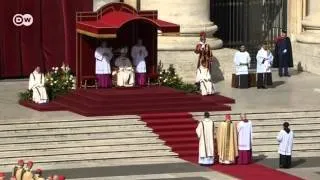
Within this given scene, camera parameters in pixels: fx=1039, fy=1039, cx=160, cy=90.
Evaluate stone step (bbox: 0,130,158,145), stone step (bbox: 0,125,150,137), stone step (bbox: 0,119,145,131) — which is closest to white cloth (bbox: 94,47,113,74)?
stone step (bbox: 0,119,145,131)

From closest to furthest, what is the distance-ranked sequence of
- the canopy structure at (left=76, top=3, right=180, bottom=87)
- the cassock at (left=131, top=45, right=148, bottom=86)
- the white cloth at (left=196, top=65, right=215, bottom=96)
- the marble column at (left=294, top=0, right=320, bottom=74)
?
the canopy structure at (left=76, top=3, right=180, bottom=87)
the cassock at (left=131, top=45, right=148, bottom=86)
the white cloth at (left=196, top=65, right=215, bottom=96)
the marble column at (left=294, top=0, right=320, bottom=74)

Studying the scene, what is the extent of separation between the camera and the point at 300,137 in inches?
1097

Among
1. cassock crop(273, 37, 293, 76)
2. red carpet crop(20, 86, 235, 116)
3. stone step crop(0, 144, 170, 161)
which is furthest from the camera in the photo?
cassock crop(273, 37, 293, 76)

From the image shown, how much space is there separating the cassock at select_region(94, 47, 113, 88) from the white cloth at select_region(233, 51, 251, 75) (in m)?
4.85

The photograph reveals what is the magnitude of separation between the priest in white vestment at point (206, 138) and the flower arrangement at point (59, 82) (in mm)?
6493

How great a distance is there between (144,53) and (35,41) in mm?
6511

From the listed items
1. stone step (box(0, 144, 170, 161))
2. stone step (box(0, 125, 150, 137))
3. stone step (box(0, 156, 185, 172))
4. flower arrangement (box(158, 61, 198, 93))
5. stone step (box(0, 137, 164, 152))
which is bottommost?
stone step (box(0, 156, 185, 172))

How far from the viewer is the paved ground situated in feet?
80.6

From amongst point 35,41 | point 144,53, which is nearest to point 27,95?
point 144,53

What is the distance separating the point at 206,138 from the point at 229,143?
1.94 ft

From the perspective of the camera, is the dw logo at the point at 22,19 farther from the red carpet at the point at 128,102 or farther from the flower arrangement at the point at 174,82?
the flower arrangement at the point at 174,82

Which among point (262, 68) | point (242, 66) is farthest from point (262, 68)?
point (242, 66)

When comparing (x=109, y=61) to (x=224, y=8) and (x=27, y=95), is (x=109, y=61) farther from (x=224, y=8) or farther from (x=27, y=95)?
(x=224, y=8)

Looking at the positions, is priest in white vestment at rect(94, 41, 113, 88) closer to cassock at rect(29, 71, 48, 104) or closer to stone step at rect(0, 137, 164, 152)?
cassock at rect(29, 71, 48, 104)
